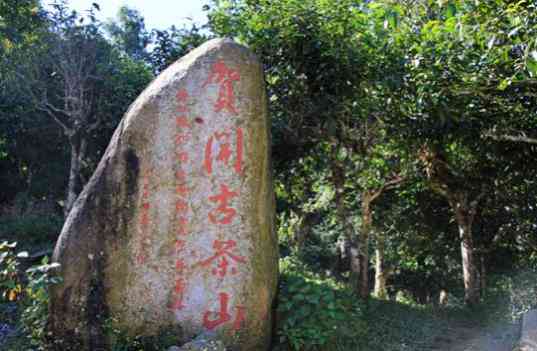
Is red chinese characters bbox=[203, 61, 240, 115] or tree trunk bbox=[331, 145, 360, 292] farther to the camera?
tree trunk bbox=[331, 145, 360, 292]

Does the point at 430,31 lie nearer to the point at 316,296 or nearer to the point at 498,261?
the point at 316,296

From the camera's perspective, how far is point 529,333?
19.8ft

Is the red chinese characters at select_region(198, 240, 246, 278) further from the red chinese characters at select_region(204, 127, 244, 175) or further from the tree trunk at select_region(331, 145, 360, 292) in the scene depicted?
the tree trunk at select_region(331, 145, 360, 292)

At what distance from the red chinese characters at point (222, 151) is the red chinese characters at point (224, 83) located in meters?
0.30

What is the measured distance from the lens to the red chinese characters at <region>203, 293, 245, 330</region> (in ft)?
18.6

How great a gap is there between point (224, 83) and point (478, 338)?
234 inches

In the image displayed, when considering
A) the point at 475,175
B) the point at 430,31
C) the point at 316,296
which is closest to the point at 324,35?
the point at 430,31

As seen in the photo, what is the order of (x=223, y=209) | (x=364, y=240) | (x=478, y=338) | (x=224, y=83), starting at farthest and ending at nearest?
(x=364, y=240), (x=478, y=338), (x=224, y=83), (x=223, y=209)

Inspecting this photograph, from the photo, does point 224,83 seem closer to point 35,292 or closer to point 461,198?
point 35,292

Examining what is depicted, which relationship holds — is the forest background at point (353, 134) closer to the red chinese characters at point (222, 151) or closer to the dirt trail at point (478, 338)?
the dirt trail at point (478, 338)

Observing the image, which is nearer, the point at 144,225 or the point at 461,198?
the point at 144,225

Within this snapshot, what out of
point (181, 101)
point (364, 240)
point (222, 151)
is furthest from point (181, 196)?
point (364, 240)

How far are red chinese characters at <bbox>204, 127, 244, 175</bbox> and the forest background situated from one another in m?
1.78

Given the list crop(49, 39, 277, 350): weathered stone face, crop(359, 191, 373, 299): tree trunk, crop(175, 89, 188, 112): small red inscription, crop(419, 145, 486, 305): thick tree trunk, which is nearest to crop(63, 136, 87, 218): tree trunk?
crop(49, 39, 277, 350): weathered stone face
